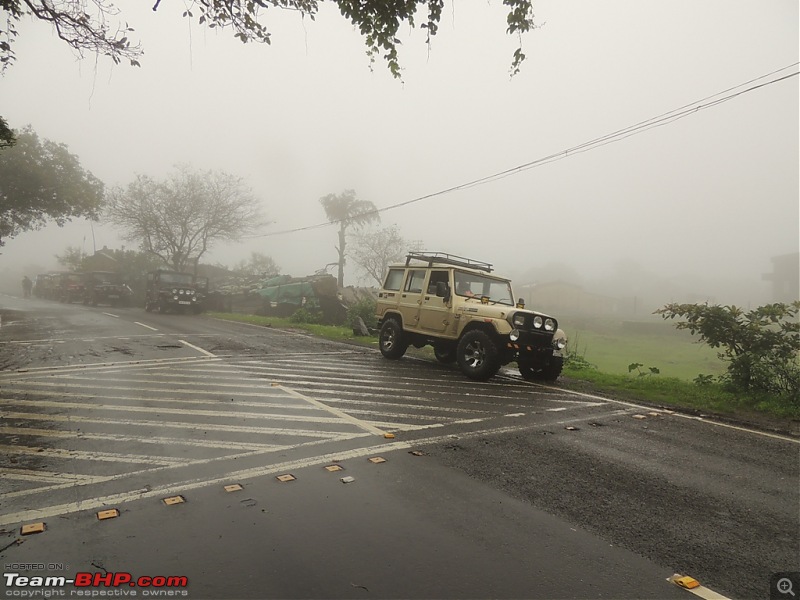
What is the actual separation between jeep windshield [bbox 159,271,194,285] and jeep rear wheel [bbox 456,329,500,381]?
21562 millimetres

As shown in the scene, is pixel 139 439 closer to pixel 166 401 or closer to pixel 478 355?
pixel 166 401

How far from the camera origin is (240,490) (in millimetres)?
3451

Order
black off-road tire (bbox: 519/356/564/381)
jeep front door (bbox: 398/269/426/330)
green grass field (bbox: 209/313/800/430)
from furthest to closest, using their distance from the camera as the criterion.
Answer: jeep front door (bbox: 398/269/426/330), black off-road tire (bbox: 519/356/564/381), green grass field (bbox: 209/313/800/430)

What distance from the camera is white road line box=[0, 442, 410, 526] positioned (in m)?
2.99

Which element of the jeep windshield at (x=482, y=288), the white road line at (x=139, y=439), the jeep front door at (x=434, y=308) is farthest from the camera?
the jeep windshield at (x=482, y=288)

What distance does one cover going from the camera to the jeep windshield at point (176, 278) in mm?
25236

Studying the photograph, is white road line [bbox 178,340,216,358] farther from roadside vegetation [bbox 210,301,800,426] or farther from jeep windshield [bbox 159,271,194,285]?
jeep windshield [bbox 159,271,194,285]

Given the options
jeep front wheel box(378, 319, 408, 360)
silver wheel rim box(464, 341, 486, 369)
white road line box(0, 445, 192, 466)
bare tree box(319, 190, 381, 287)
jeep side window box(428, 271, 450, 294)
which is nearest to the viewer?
white road line box(0, 445, 192, 466)

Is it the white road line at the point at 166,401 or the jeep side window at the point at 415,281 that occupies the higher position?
the jeep side window at the point at 415,281

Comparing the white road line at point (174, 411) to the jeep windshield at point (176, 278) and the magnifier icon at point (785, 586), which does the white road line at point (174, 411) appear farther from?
the jeep windshield at point (176, 278)

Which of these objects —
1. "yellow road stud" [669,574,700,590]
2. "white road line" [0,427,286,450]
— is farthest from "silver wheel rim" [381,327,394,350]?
"yellow road stud" [669,574,700,590]

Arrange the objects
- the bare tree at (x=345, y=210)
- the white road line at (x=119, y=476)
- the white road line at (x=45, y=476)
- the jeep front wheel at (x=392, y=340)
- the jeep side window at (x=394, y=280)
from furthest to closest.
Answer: the bare tree at (x=345, y=210)
the jeep side window at (x=394, y=280)
the jeep front wheel at (x=392, y=340)
the white road line at (x=45, y=476)
the white road line at (x=119, y=476)

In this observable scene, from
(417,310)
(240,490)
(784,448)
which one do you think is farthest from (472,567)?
(417,310)

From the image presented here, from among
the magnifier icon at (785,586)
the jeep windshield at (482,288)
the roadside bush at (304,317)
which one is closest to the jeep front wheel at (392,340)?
the jeep windshield at (482,288)
